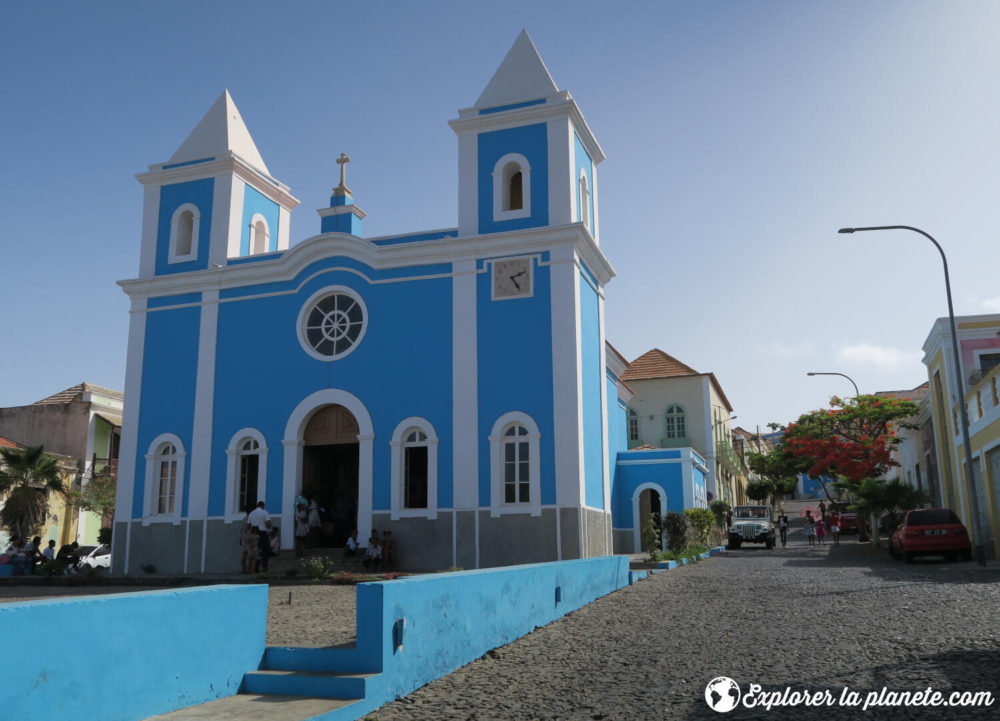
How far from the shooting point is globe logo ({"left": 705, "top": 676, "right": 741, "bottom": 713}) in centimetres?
575

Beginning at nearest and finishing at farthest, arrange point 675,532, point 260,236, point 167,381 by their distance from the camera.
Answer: point 675,532 < point 167,381 < point 260,236

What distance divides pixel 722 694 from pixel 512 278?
15.6 meters

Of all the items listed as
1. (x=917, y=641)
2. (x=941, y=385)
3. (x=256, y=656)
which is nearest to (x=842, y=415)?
(x=941, y=385)

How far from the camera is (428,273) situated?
71.4 feet

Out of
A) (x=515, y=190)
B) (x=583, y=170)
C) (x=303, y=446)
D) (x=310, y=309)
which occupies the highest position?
(x=583, y=170)

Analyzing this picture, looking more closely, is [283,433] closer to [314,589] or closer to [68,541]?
[314,589]

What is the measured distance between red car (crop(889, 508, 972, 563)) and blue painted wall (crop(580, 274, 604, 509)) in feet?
24.3

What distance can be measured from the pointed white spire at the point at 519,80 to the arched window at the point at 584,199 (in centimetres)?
240

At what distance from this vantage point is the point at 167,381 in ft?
76.5

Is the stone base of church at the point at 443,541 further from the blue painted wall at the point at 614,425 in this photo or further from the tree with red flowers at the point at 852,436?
the tree with red flowers at the point at 852,436

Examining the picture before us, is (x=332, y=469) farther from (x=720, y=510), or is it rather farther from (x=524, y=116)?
(x=720, y=510)

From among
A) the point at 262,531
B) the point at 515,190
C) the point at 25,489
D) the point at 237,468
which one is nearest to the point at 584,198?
the point at 515,190

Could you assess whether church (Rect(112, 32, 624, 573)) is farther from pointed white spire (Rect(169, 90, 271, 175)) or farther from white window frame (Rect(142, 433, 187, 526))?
pointed white spire (Rect(169, 90, 271, 175))

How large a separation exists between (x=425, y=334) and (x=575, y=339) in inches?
151
